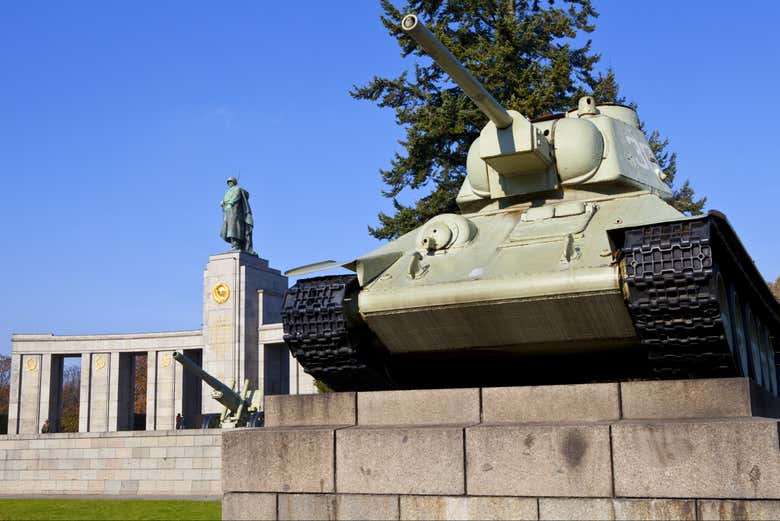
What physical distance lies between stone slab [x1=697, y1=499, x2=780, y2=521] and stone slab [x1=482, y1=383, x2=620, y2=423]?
3.32ft

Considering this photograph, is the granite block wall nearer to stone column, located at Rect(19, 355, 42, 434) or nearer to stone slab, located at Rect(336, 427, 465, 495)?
stone slab, located at Rect(336, 427, 465, 495)

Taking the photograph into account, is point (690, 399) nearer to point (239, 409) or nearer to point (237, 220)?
point (239, 409)

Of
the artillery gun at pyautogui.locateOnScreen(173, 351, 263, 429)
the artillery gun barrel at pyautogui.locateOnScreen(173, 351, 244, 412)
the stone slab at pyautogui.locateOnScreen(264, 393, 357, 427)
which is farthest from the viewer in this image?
the artillery gun at pyautogui.locateOnScreen(173, 351, 263, 429)

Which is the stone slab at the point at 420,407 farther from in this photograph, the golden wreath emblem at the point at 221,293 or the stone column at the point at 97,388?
the stone column at the point at 97,388

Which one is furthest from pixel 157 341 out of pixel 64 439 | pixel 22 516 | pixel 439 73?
pixel 22 516

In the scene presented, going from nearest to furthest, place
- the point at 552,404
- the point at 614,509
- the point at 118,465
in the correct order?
the point at 614,509 → the point at 552,404 → the point at 118,465

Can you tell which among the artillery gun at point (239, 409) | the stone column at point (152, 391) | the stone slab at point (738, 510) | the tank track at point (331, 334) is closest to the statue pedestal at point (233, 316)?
the stone column at point (152, 391)

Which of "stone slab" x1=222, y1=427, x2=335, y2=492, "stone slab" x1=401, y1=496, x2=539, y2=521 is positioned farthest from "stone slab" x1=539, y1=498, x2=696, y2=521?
"stone slab" x1=222, y1=427, x2=335, y2=492

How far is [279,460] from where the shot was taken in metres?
7.79

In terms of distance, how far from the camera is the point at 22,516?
13.8 meters

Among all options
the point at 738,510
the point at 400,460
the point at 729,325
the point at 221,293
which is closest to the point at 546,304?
the point at 729,325

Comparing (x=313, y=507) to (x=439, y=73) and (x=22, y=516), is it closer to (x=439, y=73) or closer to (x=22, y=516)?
(x=22, y=516)

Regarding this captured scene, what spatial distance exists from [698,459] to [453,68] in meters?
3.99

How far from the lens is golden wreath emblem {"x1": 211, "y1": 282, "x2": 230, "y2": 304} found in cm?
3852
